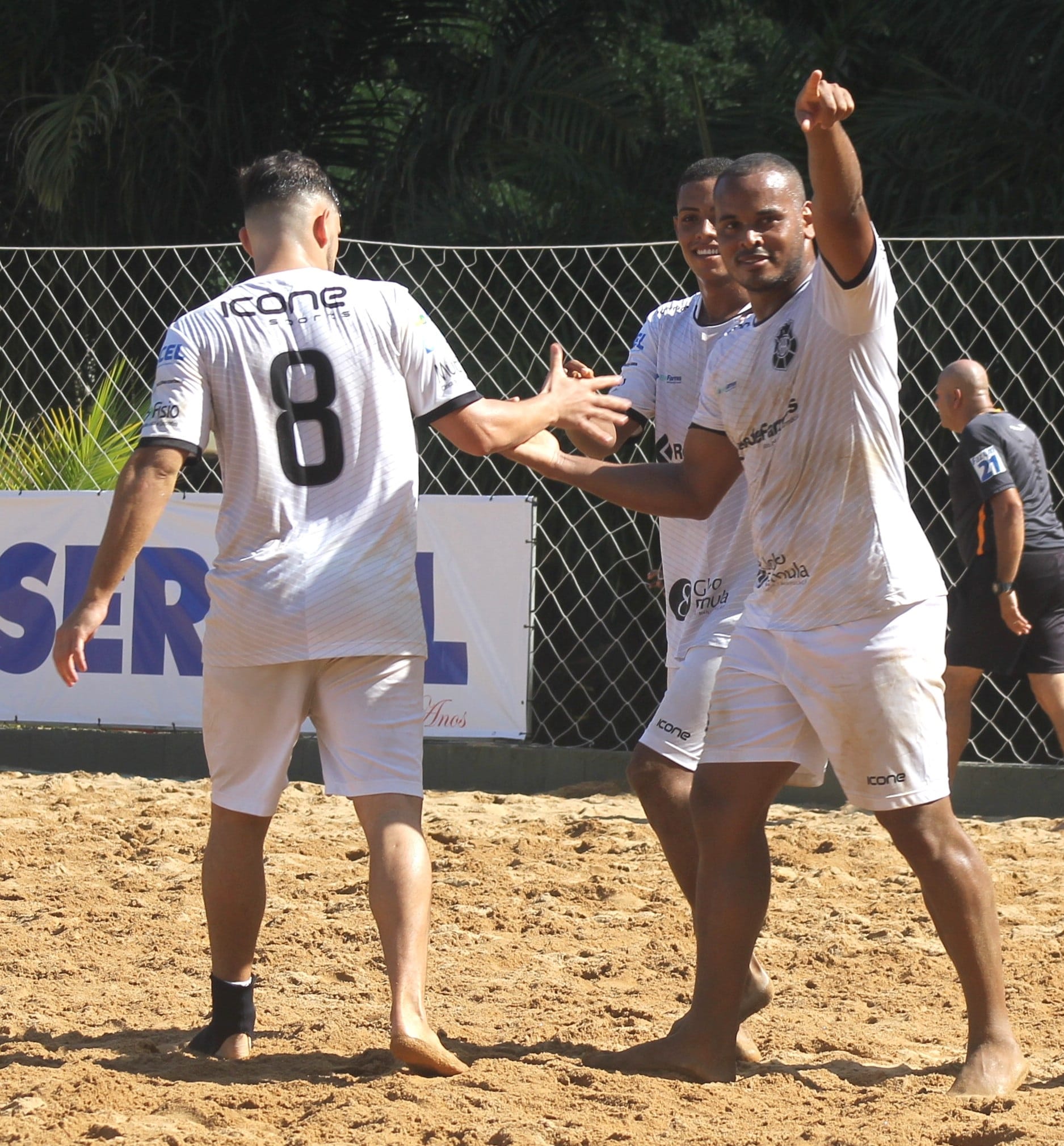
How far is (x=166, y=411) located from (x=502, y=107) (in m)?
7.09

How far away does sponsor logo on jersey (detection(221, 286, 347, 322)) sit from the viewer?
3006 mm

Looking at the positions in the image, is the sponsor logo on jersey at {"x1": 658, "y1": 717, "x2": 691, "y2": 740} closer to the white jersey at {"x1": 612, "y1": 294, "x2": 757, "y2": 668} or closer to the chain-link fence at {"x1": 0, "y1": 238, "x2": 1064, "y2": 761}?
the white jersey at {"x1": 612, "y1": 294, "x2": 757, "y2": 668}

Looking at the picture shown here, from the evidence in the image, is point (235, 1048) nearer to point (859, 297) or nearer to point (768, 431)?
point (768, 431)

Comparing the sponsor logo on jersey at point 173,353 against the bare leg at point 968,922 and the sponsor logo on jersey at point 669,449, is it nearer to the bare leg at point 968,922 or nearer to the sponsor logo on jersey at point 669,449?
the sponsor logo on jersey at point 669,449

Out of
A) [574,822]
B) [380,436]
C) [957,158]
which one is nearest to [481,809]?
[574,822]

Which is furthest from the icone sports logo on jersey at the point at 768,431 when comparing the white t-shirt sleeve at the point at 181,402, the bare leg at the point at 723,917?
the white t-shirt sleeve at the point at 181,402

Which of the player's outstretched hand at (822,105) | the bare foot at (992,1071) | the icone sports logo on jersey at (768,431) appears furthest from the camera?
the icone sports logo on jersey at (768,431)

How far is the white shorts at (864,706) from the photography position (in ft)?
9.12

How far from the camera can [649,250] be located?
7.14m

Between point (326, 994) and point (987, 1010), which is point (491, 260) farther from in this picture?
point (987, 1010)


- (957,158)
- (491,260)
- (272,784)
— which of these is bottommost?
(272,784)

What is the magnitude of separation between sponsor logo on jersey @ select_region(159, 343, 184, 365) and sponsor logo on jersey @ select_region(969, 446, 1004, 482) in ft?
11.7

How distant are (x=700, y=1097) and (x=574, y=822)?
116 inches

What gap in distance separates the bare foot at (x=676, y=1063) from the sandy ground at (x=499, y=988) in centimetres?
4
